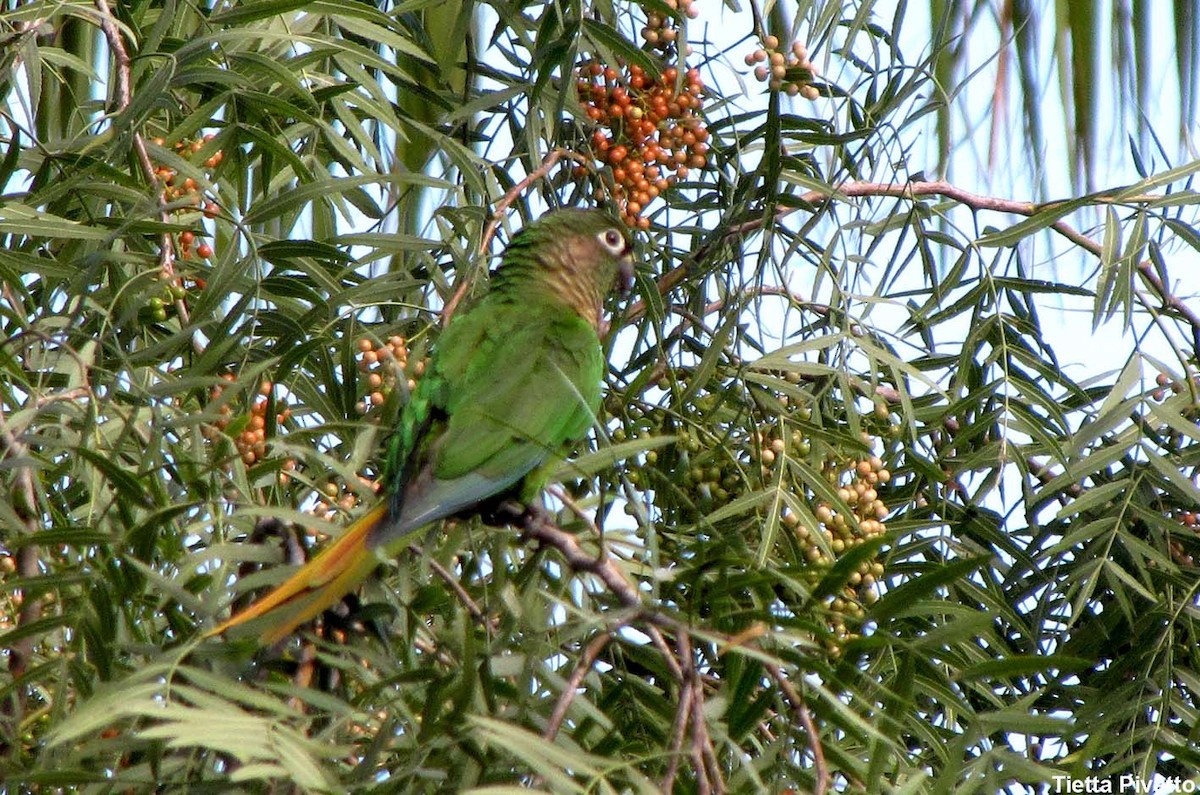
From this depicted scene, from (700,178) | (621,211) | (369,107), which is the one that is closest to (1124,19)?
(700,178)

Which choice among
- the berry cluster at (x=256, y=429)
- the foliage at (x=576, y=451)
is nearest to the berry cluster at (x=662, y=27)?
the foliage at (x=576, y=451)

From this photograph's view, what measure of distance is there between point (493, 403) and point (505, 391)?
0.14 feet

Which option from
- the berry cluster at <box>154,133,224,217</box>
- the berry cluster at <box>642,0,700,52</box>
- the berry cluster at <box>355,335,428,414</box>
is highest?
the berry cluster at <box>642,0,700,52</box>

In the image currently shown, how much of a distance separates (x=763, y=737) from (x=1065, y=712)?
0.73 metres

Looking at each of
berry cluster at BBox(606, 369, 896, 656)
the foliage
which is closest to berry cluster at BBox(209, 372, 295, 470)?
the foliage

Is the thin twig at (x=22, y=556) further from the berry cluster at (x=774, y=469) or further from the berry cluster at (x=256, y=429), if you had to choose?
the berry cluster at (x=774, y=469)

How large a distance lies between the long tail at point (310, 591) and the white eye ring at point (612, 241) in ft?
3.41

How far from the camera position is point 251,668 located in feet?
4.55

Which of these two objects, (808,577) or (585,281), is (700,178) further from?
(808,577)

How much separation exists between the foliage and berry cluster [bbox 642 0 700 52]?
0.16 ft

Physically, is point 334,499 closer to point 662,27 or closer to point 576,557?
point 576,557

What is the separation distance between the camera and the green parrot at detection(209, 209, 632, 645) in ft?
5.78

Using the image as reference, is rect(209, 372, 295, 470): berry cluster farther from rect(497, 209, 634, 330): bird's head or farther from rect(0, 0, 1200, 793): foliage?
rect(497, 209, 634, 330): bird's head

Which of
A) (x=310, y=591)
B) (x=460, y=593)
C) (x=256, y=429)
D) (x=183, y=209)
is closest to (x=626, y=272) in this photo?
(x=256, y=429)
